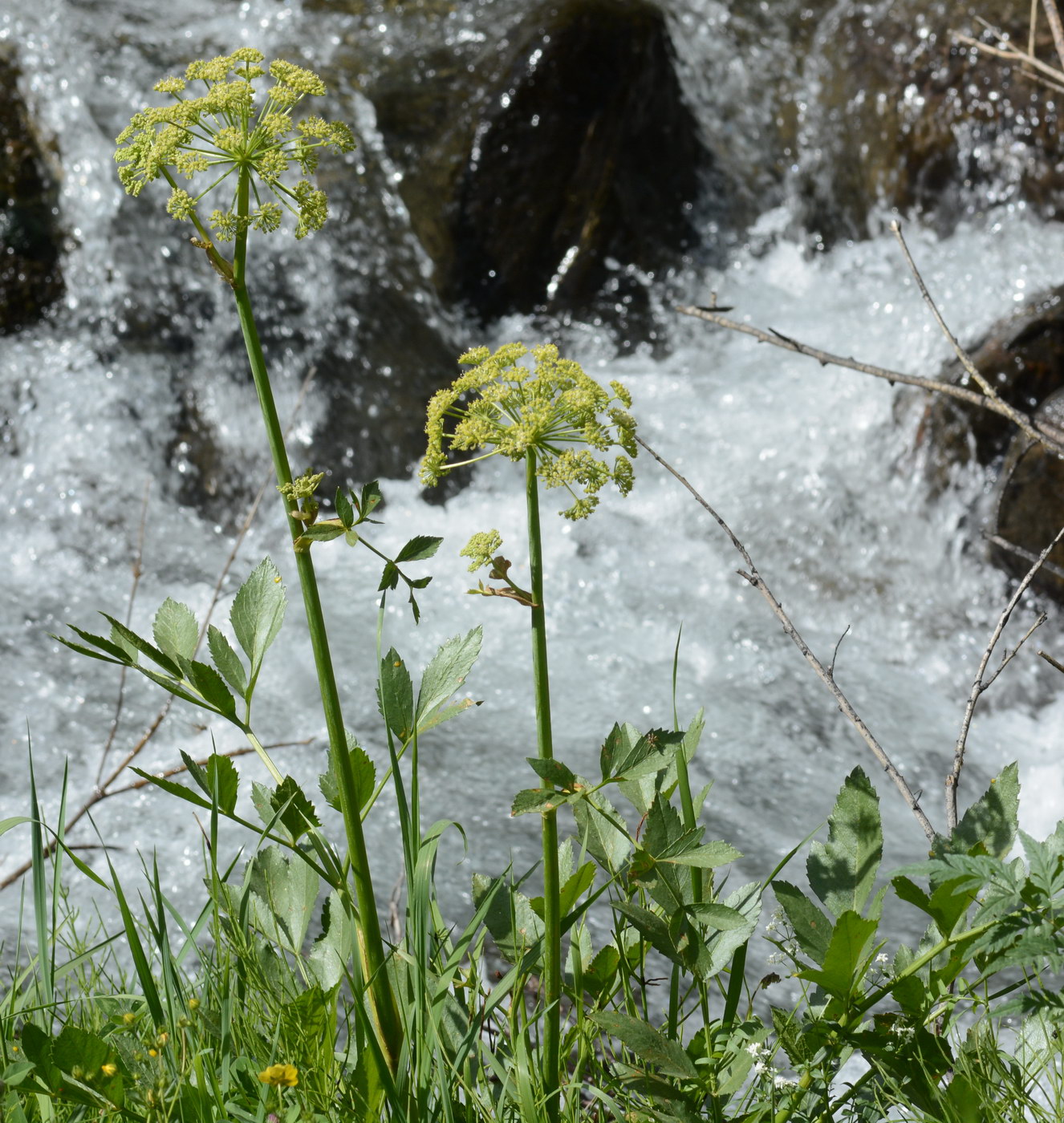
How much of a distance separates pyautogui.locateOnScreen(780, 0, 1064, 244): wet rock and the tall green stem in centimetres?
597

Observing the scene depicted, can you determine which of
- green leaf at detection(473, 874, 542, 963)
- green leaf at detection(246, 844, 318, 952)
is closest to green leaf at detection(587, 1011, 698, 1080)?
green leaf at detection(473, 874, 542, 963)

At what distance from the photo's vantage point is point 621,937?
1326 millimetres

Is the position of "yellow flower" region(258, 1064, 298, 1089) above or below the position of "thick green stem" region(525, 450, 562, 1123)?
below

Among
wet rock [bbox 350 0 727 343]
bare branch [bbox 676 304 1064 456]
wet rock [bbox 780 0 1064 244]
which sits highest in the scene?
wet rock [bbox 780 0 1064 244]

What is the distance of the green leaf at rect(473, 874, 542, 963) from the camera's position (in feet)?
4.32

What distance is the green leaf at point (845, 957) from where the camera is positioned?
1118 millimetres

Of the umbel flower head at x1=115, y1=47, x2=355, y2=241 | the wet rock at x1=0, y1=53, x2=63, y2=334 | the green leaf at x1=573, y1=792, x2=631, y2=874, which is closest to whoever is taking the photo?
the umbel flower head at x1=115, y1=47, x2=355, y2=241

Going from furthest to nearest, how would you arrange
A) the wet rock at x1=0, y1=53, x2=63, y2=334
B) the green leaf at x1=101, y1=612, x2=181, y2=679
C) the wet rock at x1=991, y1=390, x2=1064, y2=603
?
the wet rock at x1=0, y1=53, x2=63, y2=334 < the wet rock at x1=991, y1=390, x2=1064, y2=603 < the green leaf at x1=101, y1=612, x2=181, y2=679

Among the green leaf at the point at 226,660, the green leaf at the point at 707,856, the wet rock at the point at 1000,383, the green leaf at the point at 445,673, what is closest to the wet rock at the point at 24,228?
the wet rock at the point at 1000,383

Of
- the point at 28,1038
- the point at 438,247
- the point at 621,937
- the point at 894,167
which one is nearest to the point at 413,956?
the point at 621,937

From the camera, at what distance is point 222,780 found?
3.83 feet

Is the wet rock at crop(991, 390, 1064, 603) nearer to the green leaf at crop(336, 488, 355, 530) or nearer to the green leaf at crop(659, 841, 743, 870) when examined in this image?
the green leaf at crop(659, 841, 743, 870)

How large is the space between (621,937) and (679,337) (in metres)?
5.27

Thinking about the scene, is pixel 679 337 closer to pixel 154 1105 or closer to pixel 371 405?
pixel 371 405
